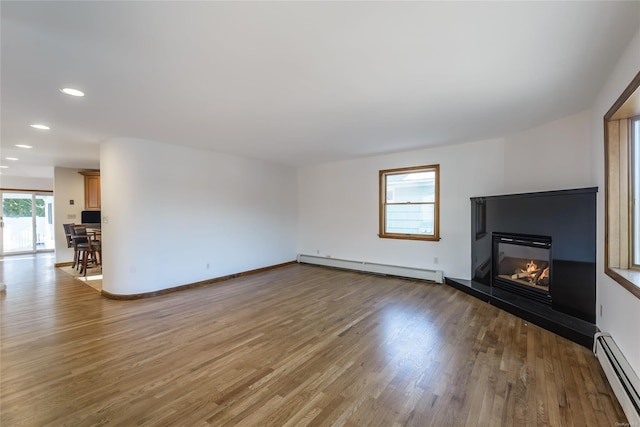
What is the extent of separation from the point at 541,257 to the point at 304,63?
3646 millimetres

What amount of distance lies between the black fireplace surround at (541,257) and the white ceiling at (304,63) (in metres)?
1.11

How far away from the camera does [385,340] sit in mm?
2789

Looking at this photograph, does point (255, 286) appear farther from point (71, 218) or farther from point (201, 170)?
point (71, 218)

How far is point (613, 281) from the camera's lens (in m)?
2.28

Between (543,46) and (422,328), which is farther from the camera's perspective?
(422,328)

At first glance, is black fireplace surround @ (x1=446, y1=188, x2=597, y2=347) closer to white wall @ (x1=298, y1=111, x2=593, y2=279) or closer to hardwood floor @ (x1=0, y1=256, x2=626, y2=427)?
hardwood floor @ (x1=0, y1=256, x2=626, y2=427)

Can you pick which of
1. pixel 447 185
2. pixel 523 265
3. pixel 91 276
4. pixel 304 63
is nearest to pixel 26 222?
pixel 91 276

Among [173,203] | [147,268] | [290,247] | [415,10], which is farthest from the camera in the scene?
[290,247]

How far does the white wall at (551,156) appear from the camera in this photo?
10.4 feet

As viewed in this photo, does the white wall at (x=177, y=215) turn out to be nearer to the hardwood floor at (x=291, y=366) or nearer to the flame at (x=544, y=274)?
the hardwood floor at (x=291, y=366)

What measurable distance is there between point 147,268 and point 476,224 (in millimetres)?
5337

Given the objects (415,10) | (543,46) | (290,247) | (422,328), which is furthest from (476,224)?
(290,247)

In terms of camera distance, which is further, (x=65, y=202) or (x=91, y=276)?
(x=65, y=202)

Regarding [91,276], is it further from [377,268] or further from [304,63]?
[304,63]
